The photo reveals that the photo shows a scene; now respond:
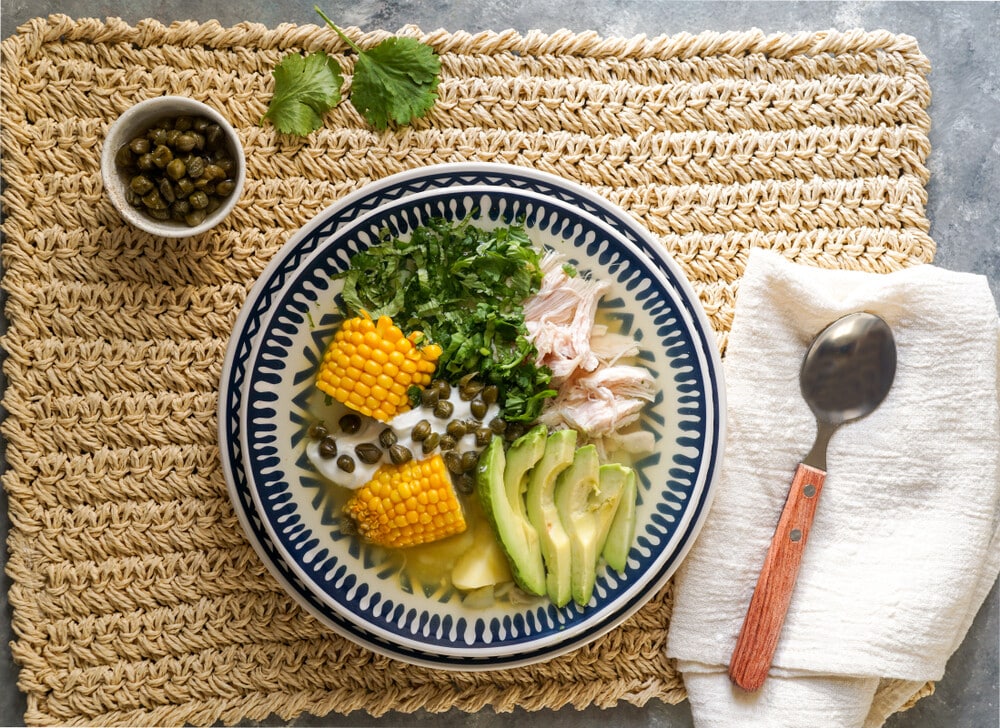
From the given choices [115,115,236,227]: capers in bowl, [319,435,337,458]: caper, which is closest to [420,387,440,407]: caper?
[319,435,337,458]: caper

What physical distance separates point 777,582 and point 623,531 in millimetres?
479

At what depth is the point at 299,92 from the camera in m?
2.32

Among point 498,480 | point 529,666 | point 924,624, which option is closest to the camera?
point 498,480

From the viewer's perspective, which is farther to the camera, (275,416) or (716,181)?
(716,181)

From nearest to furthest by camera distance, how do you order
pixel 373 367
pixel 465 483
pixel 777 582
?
pixel 373 367 < pixel 465 483 < pixel 777 582

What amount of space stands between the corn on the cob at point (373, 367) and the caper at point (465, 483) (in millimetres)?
241

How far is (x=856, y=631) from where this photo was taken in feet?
7.33

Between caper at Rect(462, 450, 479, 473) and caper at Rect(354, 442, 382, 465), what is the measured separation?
0.71 ft

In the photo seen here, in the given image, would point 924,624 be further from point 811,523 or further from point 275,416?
point 275,416

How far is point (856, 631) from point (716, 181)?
1328mm

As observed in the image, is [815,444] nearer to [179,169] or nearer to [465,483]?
[465,483]

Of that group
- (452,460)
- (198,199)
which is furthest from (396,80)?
(452,460)

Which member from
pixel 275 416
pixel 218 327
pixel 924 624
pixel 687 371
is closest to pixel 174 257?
pixel 218 327

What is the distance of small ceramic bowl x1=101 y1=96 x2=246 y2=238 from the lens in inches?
86.2
